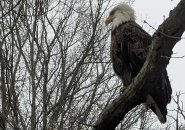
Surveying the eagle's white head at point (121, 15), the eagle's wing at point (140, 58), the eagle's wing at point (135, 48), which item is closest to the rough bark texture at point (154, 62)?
the eagle's wing at point (140, 58)

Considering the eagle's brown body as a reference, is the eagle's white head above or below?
above

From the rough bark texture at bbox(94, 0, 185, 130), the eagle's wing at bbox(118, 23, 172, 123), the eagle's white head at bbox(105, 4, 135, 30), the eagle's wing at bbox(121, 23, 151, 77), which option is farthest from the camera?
the eagle's white head at bbox(105, 4, 135, 30)

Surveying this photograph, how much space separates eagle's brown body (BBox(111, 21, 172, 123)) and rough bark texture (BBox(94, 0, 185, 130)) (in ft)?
2.13

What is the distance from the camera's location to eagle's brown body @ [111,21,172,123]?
5.01 meters

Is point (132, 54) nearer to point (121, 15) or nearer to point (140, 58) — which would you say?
point (140, 58)

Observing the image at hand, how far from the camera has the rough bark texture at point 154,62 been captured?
379cm

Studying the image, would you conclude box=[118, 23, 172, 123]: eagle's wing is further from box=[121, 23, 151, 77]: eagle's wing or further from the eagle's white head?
the eagle's white head

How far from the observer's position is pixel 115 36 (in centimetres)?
620

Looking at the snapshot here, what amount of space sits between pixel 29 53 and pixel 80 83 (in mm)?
1549

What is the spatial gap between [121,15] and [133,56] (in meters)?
1.45

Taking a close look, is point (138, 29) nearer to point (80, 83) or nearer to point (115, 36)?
point (115, 36)

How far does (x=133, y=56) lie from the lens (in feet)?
18.6

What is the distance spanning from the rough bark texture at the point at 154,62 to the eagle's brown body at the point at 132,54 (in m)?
0.65

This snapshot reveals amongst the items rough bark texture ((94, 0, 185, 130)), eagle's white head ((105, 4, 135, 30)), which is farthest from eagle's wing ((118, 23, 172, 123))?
rough bark texture ((94, 0, 185, 130))
